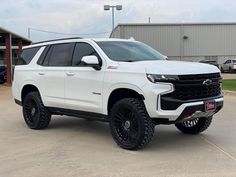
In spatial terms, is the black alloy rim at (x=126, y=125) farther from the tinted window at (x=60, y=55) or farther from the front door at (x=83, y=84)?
the tinted window at (x=60, y=55)

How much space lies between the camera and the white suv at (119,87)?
24.1 feet

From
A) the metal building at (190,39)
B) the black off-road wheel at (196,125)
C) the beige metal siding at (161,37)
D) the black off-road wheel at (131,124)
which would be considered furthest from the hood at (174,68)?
the beige metal siding at (161,37)

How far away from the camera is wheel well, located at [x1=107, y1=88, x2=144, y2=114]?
25.8 feet

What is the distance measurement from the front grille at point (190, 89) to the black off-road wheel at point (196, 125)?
1251 mm

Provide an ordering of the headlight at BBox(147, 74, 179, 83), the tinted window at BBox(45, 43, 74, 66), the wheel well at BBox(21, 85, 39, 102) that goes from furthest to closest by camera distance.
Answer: the wheel well at BBox(21, 85, 39, 102) → the tinted window at BBox(45, 43, 74, 66) → the headlight at BBox(147, 74, 179, 83)

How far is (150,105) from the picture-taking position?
734 centimetres

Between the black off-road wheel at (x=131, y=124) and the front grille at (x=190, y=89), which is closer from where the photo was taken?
the front grille at (x=190, y=89)

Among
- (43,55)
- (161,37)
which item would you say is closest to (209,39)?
(161,37)

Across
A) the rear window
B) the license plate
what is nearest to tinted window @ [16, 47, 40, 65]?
the rear window

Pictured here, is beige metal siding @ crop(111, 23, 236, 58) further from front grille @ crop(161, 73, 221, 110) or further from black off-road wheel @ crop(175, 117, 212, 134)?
front grille @ crop(161, 73, 221, 110)

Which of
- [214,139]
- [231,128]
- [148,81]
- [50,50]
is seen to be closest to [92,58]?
[148,81]

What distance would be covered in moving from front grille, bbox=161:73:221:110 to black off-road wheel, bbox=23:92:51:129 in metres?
3.64

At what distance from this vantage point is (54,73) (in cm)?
958

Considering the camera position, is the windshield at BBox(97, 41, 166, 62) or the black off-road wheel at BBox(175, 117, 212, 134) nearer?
the windshield at BBox(97, 41, 166, 62)
